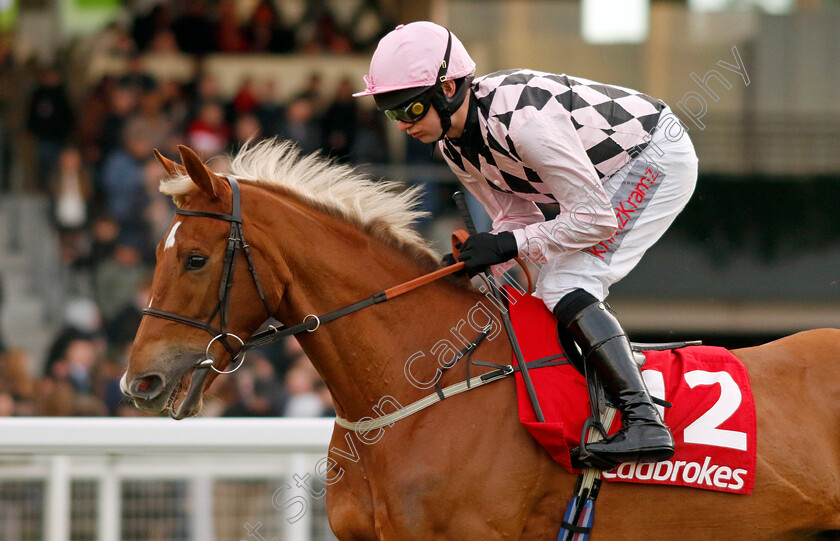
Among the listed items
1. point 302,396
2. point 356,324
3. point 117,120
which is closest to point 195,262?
point 356,324

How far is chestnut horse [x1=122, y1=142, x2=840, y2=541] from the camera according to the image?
8.96 ft

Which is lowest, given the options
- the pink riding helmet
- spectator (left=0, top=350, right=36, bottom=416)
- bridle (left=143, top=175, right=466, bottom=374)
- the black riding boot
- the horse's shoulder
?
spectator (left=0, top=350, right=36, bottom=416)

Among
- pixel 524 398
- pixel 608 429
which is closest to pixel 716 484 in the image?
pixel 608 429

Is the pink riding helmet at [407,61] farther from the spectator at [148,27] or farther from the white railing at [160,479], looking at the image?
the spectator at [148,27]

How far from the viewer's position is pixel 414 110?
9.41 ft

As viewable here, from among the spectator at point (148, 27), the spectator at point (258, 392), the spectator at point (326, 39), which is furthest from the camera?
the spectator at point (326, 39)

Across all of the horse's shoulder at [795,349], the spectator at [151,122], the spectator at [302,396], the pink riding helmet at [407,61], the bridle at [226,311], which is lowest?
the spectator at [302,396]

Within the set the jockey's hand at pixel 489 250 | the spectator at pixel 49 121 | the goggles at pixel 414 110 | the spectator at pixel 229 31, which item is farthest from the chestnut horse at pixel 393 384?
the spectator at pixel 229 31

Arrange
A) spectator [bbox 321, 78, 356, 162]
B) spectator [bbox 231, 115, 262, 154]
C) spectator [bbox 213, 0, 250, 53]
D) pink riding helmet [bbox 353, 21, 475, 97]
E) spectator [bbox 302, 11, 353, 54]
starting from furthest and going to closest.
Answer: spectator [bbox 302, 11, 353, 54], spectator [bbox 213, 0, 250, 53], spectator [bbox 321, 78, 356, 162], spectator [bbox 231, 115, 262, 154], pink riding helmet [bbox 353, 21, 475, 97]

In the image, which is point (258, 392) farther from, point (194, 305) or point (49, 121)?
point (194, 305)

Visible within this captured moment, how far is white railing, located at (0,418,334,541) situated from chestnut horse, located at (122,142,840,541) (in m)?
0.94

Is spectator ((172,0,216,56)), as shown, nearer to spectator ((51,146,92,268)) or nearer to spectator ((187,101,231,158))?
spectator ((187,101,231,158))

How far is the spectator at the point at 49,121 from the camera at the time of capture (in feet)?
28.8

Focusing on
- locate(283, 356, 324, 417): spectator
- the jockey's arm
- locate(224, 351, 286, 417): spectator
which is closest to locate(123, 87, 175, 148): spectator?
locate(224, 351, 286, 417): spectator
